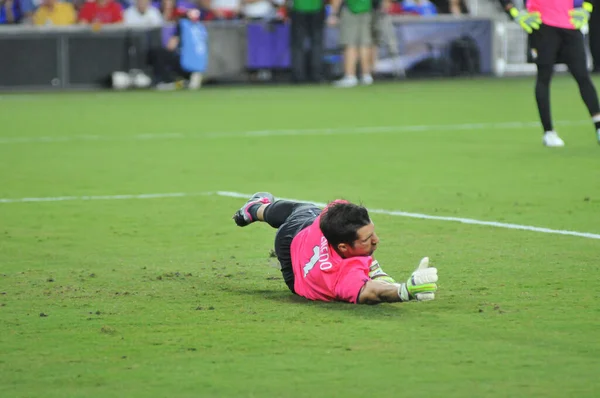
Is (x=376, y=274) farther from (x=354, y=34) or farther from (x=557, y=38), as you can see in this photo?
(x=354, y=34)

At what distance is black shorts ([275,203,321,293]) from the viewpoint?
253 inches

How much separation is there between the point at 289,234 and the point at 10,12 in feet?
74.4

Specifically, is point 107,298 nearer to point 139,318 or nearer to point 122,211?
point 139,318

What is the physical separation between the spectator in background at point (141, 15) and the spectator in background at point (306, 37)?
296 cm

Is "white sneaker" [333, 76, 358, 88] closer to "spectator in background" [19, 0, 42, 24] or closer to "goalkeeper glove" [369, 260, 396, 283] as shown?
"spectator in background" [19, 0, 42, 24]

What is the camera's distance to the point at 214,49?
28609mm

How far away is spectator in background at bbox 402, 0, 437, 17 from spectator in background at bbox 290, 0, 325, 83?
9.36 feet

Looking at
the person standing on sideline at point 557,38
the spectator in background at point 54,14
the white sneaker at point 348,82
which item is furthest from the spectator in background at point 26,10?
the person standing on sideline at point 557,38

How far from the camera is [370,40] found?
26.7 m

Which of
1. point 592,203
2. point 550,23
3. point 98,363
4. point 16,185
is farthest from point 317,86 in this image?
point 98,363

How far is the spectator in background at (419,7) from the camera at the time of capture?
29.8 metres

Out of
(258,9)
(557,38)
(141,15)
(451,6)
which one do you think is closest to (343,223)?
(557,38)

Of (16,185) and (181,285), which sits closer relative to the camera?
(181,285)

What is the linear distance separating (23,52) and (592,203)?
19.6 meters
